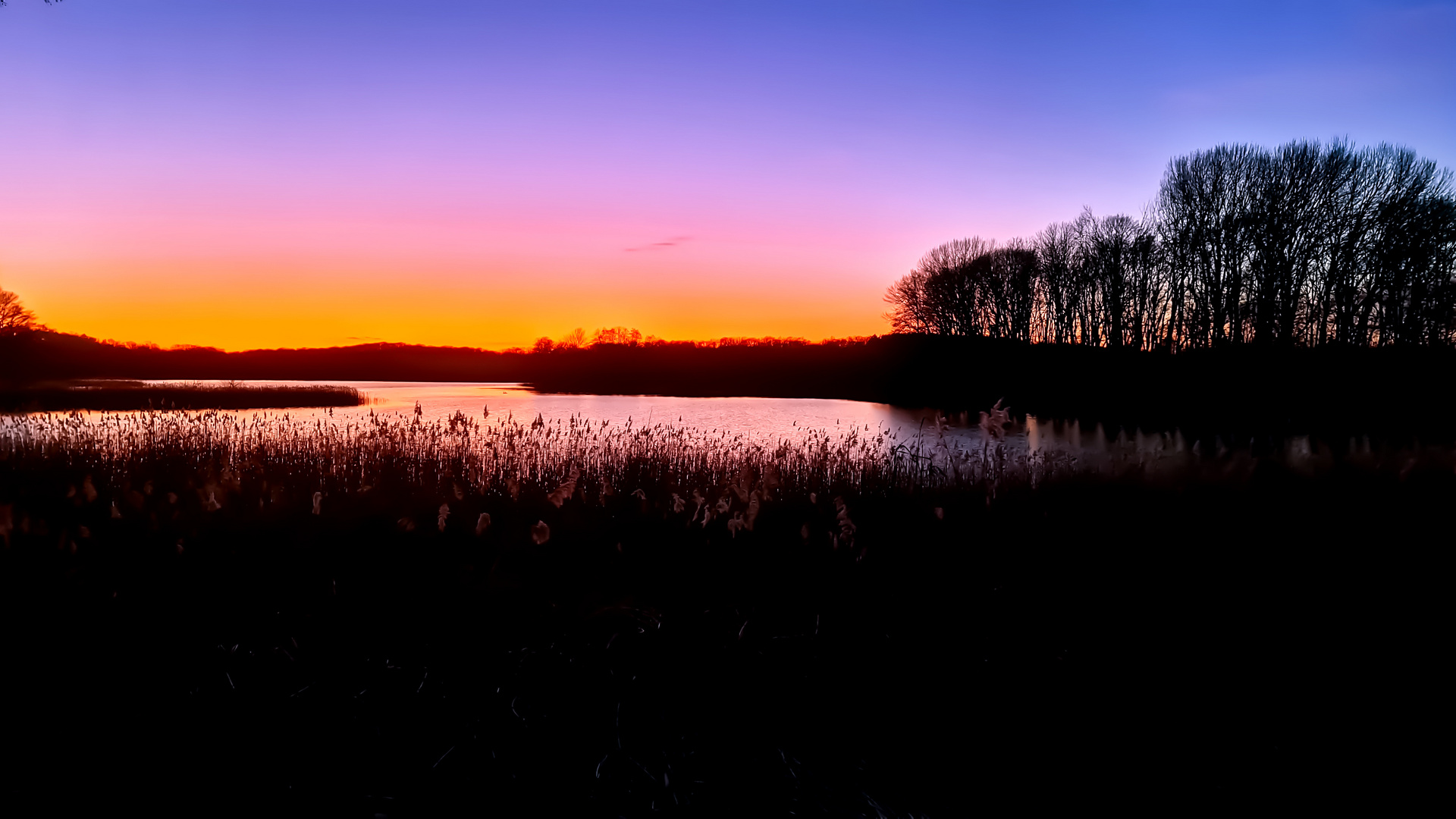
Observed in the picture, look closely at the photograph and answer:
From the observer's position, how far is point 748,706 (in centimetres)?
423

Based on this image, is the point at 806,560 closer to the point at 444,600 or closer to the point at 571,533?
the point at 571,533

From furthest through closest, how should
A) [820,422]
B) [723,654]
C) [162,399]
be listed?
[820,422] < [162,399] < [723,654]

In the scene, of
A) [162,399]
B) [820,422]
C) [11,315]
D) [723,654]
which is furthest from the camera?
[11,315]

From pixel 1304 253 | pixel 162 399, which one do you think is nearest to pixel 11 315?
pixel 162 399

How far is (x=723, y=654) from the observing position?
4727 millimetres

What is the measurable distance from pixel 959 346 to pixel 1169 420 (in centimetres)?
2075

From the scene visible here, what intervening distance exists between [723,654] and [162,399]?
2708cm

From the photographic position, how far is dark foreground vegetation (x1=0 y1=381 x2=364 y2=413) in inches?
1055

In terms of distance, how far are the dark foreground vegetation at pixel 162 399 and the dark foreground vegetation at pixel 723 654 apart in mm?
23003

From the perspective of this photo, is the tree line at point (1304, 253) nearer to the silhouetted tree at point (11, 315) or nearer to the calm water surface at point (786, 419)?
the calm water surface at point (786, 419)

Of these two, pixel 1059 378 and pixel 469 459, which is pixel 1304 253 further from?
pixel 469 459

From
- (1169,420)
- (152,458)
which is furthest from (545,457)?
(1169,420)

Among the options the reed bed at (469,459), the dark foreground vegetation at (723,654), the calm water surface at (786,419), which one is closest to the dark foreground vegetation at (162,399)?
the calm water surface at (786,419)

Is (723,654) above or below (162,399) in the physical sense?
below
